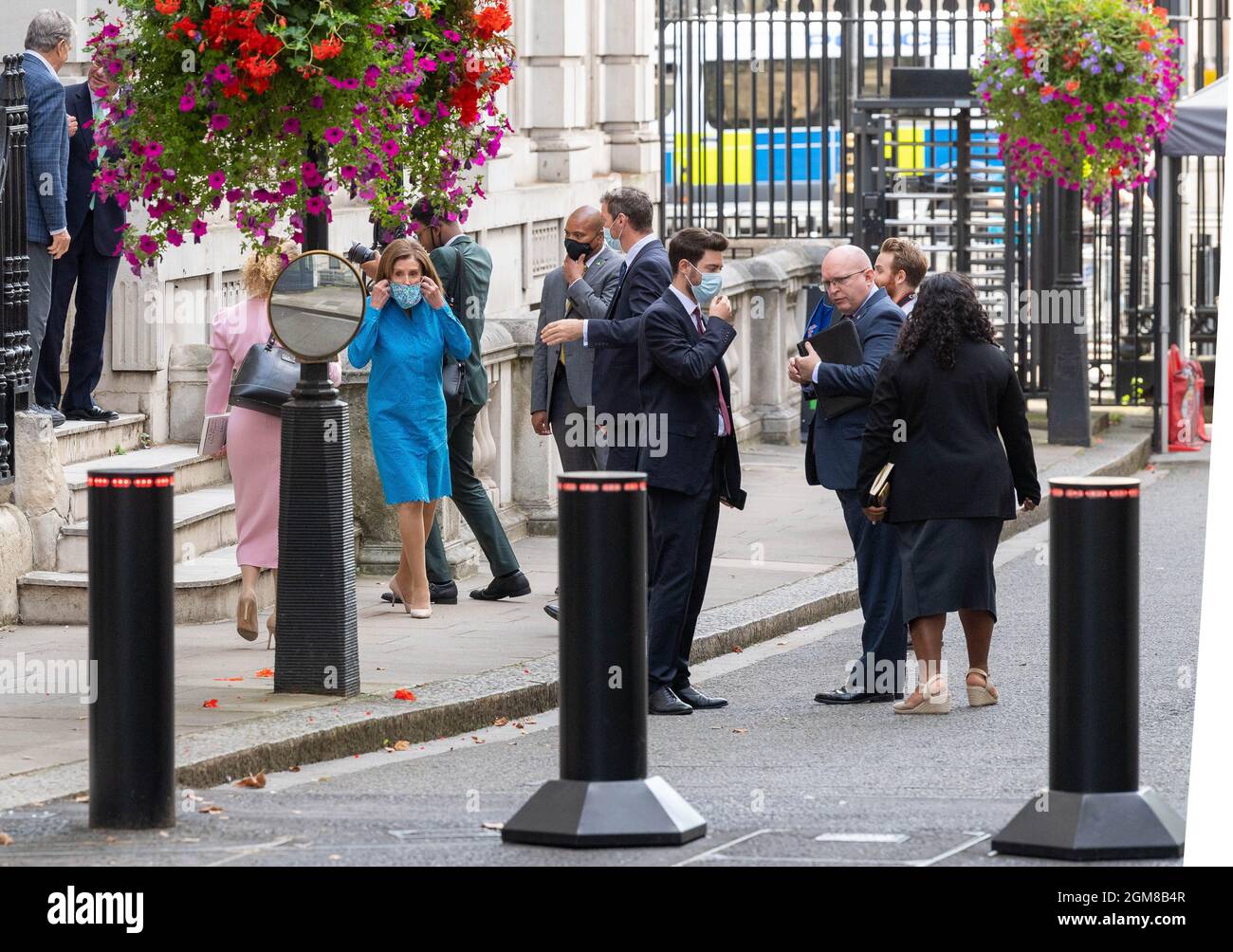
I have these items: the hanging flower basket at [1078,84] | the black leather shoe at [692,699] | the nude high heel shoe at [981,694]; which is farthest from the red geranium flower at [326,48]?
the hanging flower basket at [1078,84]

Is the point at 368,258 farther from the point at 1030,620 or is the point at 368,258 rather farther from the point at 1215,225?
the point at 1215,225

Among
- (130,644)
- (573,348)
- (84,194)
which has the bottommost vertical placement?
(130,644)

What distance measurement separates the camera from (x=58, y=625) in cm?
955

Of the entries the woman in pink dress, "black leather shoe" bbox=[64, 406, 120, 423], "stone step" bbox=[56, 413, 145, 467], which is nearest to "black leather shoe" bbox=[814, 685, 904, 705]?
A: the woman in pink dress

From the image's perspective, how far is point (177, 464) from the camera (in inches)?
431

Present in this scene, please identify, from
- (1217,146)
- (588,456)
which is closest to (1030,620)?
(588,456)

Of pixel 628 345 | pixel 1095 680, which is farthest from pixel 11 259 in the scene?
pixel 1095 680

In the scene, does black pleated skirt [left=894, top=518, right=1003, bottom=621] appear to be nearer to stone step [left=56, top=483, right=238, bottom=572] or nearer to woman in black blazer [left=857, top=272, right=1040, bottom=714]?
woman in black blazer [left=857, top=272, right=1040, bottom=714]

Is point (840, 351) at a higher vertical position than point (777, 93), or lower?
lower

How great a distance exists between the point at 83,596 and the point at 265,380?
4.20 ft

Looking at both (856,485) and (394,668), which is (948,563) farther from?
(394,668)

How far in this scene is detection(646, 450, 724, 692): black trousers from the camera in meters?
8.43

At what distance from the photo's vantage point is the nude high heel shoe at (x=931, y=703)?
8.38 meters

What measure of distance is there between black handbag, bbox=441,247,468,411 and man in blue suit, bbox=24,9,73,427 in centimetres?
176
